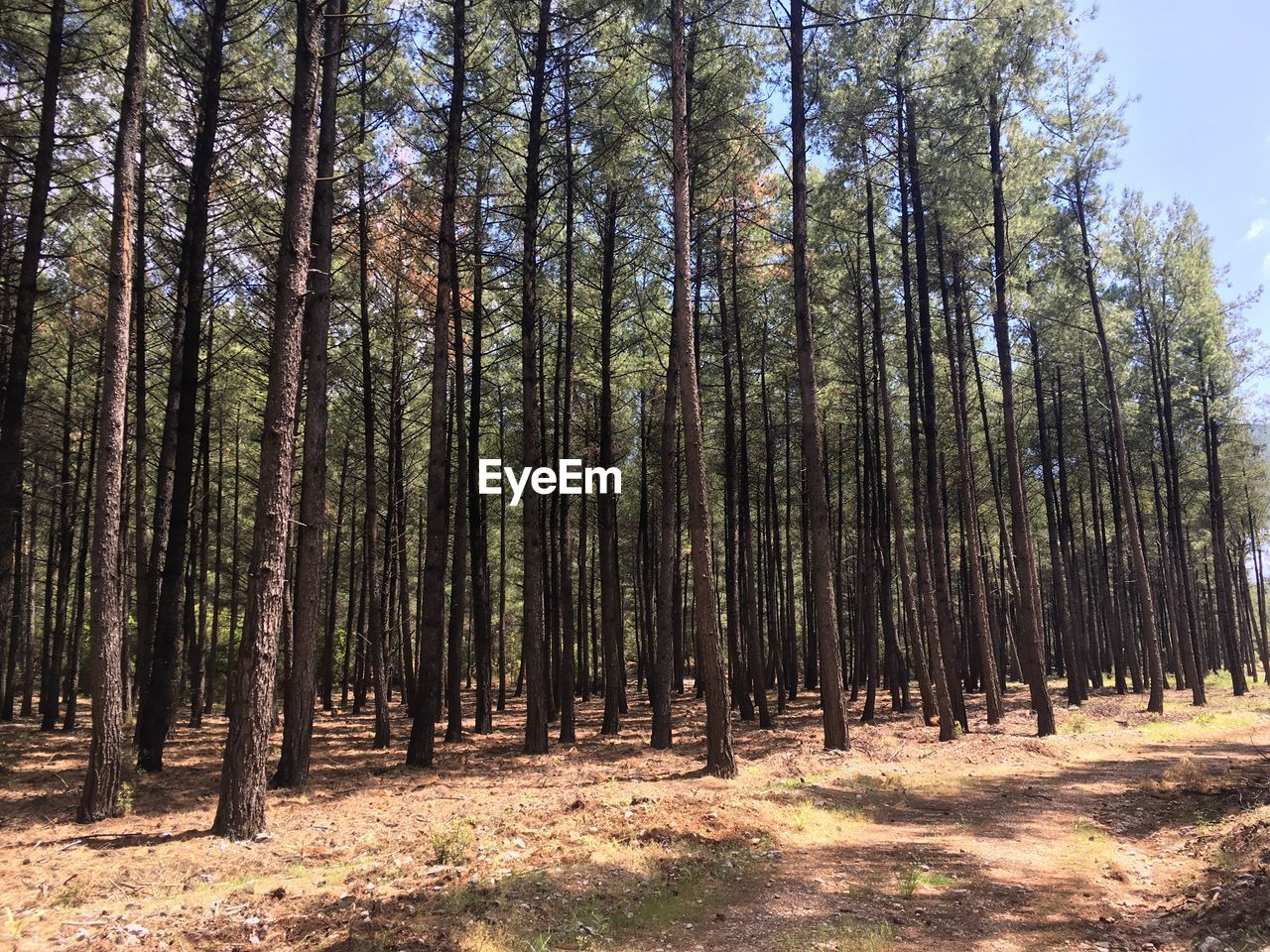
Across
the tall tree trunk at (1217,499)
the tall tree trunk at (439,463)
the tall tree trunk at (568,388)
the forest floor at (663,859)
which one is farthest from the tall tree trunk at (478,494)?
the tall tree trunk at (1217,499)

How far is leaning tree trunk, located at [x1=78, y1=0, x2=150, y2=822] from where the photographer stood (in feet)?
25.8

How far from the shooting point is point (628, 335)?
1991cm

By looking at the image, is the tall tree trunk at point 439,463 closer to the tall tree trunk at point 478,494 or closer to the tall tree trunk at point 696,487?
the tall tree trunk at point 478,494

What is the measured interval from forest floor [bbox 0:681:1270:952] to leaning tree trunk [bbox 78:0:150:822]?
0.57 meters

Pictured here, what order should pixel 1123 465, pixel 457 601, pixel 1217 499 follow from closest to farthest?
pixel 457 601 < pixel 1123 465 < pixel 1217 499

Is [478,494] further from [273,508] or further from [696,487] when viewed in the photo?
[273,508]

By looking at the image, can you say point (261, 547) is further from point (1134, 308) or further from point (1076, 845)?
point (1134, 308)

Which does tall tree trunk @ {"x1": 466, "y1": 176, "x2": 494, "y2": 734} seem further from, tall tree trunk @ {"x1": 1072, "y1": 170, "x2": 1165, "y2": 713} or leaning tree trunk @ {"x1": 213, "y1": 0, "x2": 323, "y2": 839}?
tall tree trunk @ {"x1": 1072, "y1": 170, "x2": 1165, "y2": 713}

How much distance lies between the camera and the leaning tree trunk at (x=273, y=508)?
7371 millimetres

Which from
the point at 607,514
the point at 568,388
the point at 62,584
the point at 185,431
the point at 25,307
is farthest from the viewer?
the point at 62,584

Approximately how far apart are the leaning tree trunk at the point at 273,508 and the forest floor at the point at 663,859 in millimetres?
546

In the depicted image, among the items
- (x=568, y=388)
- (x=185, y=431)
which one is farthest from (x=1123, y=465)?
(x=185, y=431)

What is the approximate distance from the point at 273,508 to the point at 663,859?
5410mm

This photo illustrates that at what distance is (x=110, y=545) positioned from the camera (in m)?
8.07
